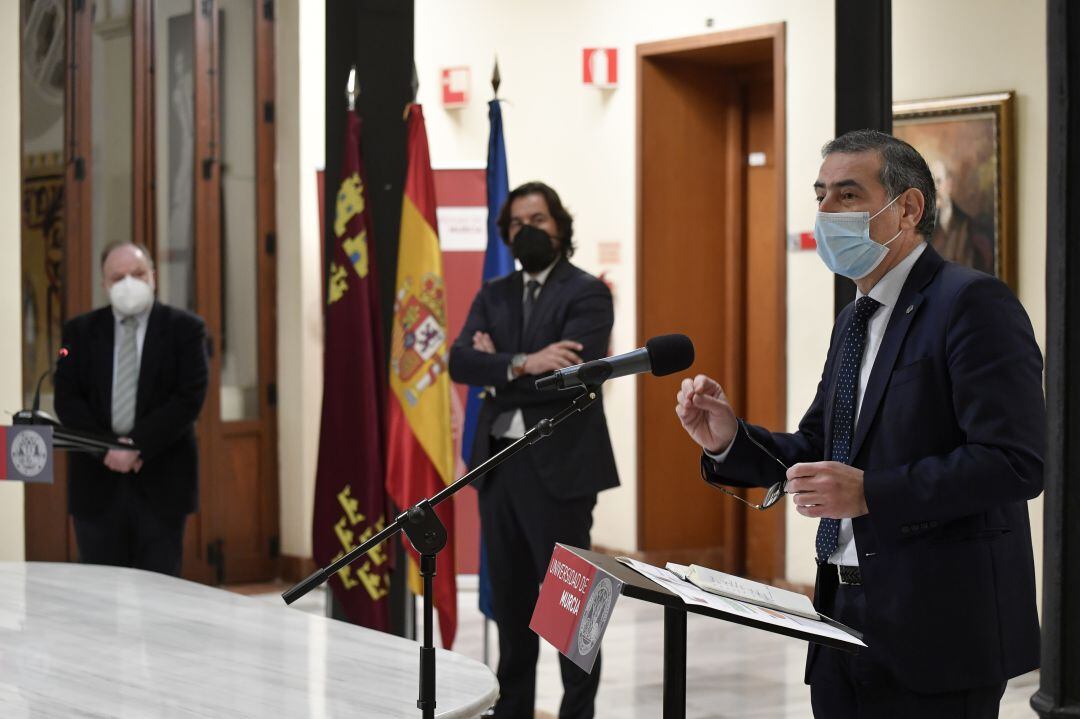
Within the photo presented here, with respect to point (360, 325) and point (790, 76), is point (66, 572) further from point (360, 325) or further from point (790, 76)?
point (790, 76)

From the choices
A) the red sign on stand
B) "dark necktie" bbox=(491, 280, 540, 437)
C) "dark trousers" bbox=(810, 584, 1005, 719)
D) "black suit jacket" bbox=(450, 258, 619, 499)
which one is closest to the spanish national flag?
"black suit jacket" bbox=(450, 258, 619, 499)

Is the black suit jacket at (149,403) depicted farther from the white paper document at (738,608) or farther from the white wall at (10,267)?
the white paper document at (738,608)

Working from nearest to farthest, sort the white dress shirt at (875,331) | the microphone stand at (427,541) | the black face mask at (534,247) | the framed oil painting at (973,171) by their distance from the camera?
the microphone stand at (427,541), the white dress shirt at (875,331), the black face mask at (534,247), the framed oil painting at (973,171)

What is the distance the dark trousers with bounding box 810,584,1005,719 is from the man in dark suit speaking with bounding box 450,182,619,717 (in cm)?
155

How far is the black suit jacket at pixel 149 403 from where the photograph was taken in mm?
4234

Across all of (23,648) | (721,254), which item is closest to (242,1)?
(721,254)

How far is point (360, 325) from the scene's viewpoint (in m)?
4.20

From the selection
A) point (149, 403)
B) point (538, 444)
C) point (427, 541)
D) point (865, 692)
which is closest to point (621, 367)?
point (427, 541)

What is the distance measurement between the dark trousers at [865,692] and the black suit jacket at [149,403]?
2.65 meters

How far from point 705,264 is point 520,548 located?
10.8ft

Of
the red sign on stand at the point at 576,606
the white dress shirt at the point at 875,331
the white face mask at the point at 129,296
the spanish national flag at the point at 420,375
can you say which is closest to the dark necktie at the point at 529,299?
the spanish national flag at the point at 420,375

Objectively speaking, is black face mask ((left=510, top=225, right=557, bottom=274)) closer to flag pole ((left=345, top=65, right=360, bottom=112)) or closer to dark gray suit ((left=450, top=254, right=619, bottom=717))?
dark gray suit ((left=450, top=254, right=619, bottom=717))

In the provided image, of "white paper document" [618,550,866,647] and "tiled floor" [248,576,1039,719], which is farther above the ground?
"white paper document" [618,550,866,647]

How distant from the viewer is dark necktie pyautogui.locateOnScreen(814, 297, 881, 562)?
2.14 m
